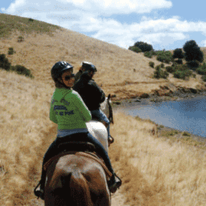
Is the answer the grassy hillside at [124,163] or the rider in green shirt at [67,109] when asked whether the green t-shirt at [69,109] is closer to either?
the rider in green shirt at [67,109]

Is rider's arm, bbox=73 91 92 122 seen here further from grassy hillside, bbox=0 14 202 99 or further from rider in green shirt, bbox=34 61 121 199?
grassy hillside, bbox=0 14 202 99

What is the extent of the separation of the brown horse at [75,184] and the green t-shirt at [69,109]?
566 millimetres

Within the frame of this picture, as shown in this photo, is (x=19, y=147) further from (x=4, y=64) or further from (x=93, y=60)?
(x=93, y=60)

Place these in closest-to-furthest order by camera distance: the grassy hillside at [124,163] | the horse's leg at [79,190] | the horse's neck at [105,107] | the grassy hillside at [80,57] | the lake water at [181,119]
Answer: the horse's leg at [79,190]
the grassy hillside at [124,163]
the horse's neck at [105,107]
the lake water at [181,119]
the grassy hillside at [80,57]

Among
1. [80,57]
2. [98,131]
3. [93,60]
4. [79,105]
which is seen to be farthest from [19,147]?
[93,60]

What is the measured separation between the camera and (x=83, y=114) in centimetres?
301

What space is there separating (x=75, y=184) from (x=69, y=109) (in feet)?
3.81

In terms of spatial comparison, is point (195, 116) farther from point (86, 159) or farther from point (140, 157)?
point (86, 159)

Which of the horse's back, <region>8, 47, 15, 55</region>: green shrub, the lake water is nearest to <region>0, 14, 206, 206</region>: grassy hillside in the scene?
the horse's back

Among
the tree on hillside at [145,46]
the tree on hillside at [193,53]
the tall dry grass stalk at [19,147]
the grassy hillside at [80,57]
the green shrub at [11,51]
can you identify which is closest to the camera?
the tall dry grass stalk at [19,147]

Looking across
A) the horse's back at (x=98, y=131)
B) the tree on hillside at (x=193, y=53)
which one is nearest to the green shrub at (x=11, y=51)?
the horse's back at (x=98, y=131)

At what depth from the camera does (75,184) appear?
231 centimetres

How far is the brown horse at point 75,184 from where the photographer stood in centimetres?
232

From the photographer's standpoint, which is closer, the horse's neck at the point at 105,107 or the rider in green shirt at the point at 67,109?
the rider in green shirt at the point at 67,109
